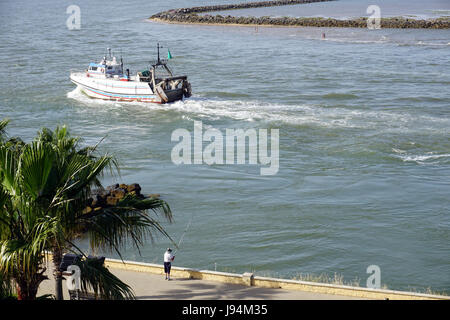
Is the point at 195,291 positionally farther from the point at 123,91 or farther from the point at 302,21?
the point at 302,21

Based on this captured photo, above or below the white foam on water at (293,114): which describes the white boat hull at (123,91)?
above

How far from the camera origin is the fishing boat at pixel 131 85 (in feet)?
153

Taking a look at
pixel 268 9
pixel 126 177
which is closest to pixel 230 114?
pixel 126 177

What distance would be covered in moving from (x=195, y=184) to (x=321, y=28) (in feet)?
221

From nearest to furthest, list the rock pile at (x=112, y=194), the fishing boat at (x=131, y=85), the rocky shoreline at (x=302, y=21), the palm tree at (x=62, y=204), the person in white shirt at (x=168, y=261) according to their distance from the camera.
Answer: the palm tree at (x=62, y=204)
the person in white shirt at (x=168, y=261)
the rock pile at (x=112, y=194)
the fishing boat at (x=131, y=85)
the rocky shoreline at (x=302, y=21)

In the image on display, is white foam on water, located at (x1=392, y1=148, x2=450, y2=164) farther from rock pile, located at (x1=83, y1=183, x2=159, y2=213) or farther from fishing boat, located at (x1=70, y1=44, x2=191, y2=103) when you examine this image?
fishing boat, located at (x1=70, y1=44, x2=191, y2=103)

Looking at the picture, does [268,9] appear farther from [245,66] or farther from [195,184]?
[195,184]

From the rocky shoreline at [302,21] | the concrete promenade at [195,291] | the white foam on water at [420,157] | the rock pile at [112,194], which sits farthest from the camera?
the rocky shoreline at [302,21]

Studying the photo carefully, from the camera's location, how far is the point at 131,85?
4738 cm

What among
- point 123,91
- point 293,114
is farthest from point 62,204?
point 123,91

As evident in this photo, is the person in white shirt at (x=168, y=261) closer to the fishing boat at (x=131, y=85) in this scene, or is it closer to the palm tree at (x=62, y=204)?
the palm tree at (x=62, y=204)

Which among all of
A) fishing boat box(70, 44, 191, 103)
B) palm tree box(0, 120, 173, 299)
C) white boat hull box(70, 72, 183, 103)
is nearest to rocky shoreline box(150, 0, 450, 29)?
fishing boat box(70, 44, 191, 103)

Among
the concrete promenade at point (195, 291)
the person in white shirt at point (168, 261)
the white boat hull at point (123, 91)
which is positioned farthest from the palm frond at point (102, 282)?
the white boat hull at point (123, 91)

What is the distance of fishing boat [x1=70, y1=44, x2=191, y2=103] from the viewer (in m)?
46.8
